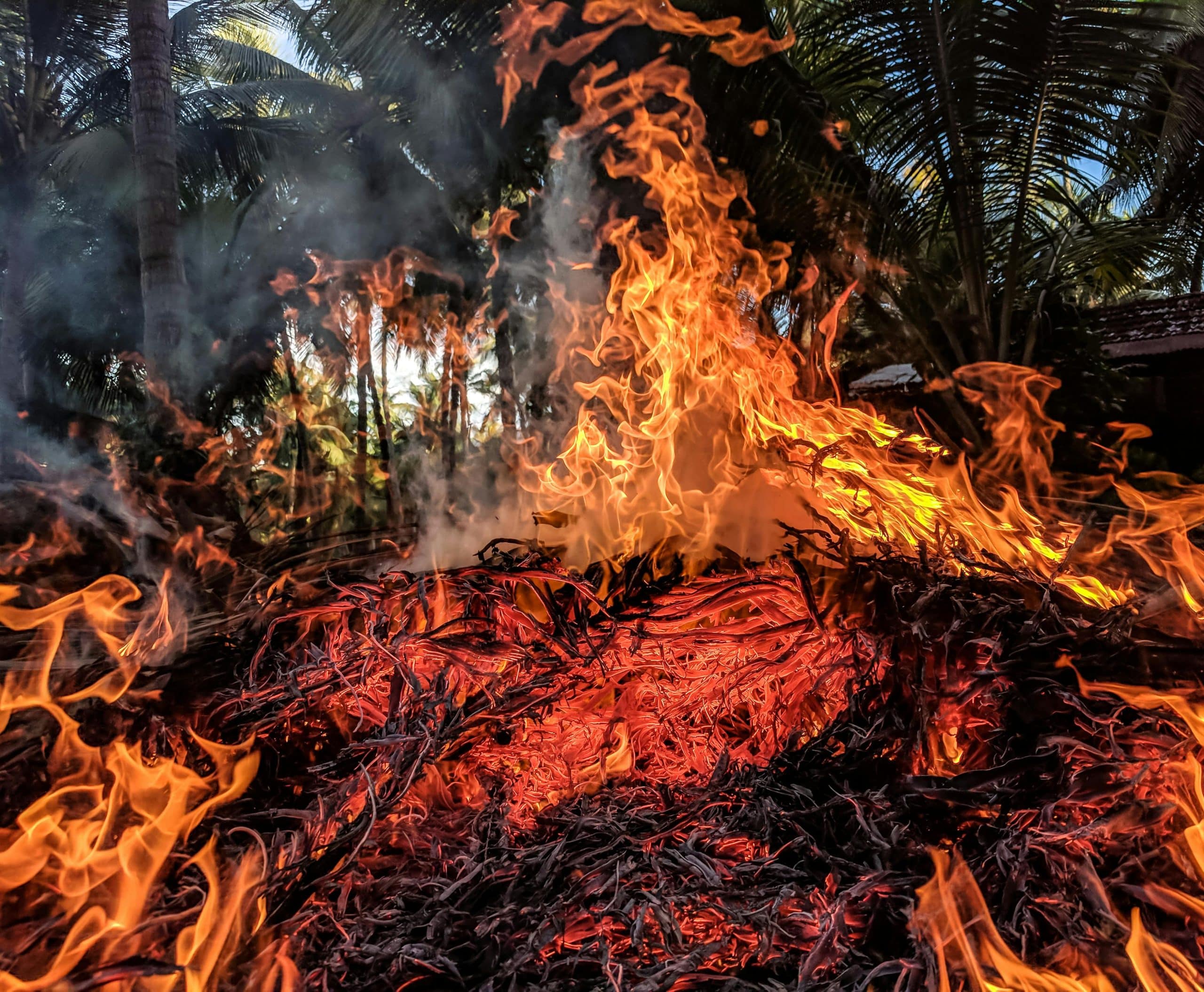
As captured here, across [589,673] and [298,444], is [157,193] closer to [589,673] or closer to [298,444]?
[589,673]

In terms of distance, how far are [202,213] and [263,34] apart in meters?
7.00

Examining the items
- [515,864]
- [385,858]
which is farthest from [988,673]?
[385,858]

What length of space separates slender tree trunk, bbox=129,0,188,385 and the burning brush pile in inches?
119

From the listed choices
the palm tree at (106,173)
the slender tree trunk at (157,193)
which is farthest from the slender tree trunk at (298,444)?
the slender tree trunk at (157,193)

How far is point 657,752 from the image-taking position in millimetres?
2180

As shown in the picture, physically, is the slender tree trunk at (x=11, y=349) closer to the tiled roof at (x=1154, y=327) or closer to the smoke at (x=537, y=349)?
the smoke at (x=537, y=349)

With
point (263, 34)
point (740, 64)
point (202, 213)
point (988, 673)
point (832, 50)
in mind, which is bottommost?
point (988, 673)

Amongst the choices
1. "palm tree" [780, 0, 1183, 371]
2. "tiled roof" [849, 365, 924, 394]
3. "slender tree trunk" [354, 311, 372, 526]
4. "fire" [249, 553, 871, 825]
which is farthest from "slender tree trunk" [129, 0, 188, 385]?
"tiled roof" [849, 365, 924, 394]

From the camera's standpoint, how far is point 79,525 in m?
5.06

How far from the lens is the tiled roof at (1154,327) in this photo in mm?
8984

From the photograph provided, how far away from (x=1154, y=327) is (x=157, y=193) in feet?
37.5

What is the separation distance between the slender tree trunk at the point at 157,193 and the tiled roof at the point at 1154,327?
9.54 metres

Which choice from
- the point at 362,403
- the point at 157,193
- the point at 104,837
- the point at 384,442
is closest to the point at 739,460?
the point at 104,837

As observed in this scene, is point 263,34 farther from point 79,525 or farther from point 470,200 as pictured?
point 79,525
